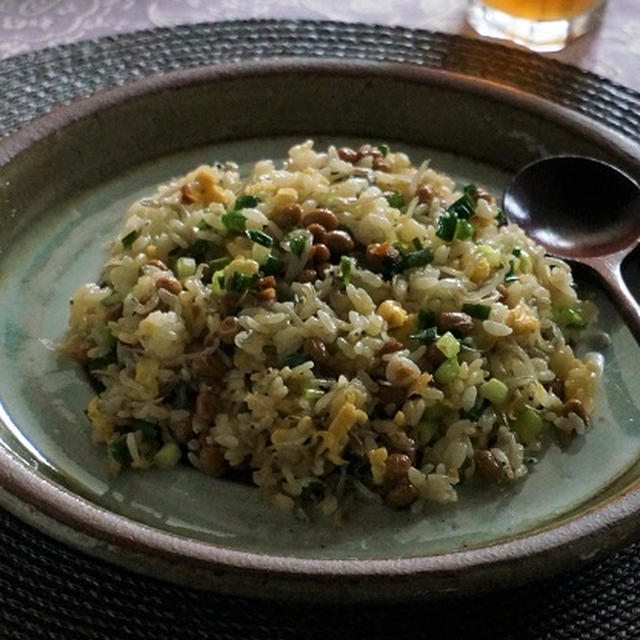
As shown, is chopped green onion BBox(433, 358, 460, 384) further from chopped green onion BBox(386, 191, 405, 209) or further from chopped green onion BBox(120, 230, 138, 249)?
chopped green onion BBox(120, 230, 138, 249)

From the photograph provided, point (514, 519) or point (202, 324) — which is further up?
point (202, 324)

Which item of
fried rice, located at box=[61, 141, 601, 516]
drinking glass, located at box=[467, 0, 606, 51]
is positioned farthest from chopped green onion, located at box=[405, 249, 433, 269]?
drinking glass, located at box=[467, 0, 606, 51]

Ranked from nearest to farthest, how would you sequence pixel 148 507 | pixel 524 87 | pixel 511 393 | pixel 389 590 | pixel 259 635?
1. pixel 389 590
2. pixel 259 635
3. pixel 148 507
4. pixel 511 393
5. pixel 524 87

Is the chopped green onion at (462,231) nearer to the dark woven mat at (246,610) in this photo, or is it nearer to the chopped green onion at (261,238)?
the chopped green onion at (261,238)

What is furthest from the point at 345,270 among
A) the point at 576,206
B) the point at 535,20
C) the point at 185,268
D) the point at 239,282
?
the point at 535,20

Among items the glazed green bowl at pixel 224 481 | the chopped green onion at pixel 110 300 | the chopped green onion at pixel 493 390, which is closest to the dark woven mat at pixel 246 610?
the glazed green bowl at pixel 224 481

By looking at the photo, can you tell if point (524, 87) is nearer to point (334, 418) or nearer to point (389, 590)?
point (334, 418)

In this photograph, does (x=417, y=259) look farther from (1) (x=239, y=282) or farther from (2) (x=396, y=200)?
(1) (x=239, y=282)

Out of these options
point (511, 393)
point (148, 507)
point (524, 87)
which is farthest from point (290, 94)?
point (148, 507)
